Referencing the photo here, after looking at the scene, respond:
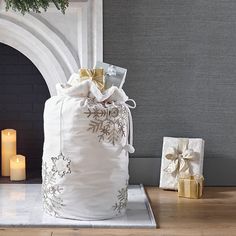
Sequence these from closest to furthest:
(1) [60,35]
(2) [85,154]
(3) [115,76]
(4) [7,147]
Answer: (2) [85,154] → (3) [115,76] → (1) [60,35] → (4) [7,147]

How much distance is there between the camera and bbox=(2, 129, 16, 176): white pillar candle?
1919 millimetres

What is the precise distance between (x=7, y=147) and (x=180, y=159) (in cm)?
63

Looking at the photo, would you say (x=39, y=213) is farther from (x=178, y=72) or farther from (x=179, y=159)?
(x=178, y=72)

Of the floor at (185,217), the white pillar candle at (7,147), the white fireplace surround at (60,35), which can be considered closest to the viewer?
the floor at (185,217)

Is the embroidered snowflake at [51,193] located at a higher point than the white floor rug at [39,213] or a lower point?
higher

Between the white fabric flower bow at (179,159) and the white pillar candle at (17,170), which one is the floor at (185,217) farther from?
the white pillar candle at (17,170)

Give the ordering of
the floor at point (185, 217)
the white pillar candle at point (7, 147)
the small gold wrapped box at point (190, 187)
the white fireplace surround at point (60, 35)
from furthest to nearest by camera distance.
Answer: the white pillar candle at point (7, 147), the white fireplace surround at point (60, 35), the small gold wrapped box at point (190, 187), the floor at point (185, 217)

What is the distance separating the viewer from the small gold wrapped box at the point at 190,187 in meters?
1.63

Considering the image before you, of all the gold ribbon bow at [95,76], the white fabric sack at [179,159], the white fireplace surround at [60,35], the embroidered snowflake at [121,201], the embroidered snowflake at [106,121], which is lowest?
the embroidered snowflake at [121,201]

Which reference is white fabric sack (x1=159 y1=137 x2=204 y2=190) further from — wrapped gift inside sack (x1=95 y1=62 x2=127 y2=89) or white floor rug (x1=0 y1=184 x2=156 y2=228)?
wrapped gift inside sack (x1=95 y1=62 x2=127 y2=89)

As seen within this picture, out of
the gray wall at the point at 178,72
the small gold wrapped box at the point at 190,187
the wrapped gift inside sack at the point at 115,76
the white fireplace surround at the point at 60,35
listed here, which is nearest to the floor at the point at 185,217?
the small gold wrapped box at the point at 190,187

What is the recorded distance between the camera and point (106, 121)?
4.52 ft

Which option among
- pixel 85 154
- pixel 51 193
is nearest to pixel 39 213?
pixel 51 193

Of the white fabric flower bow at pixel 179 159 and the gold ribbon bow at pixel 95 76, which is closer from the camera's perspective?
the gold ribbon bow at pixel 95 76
